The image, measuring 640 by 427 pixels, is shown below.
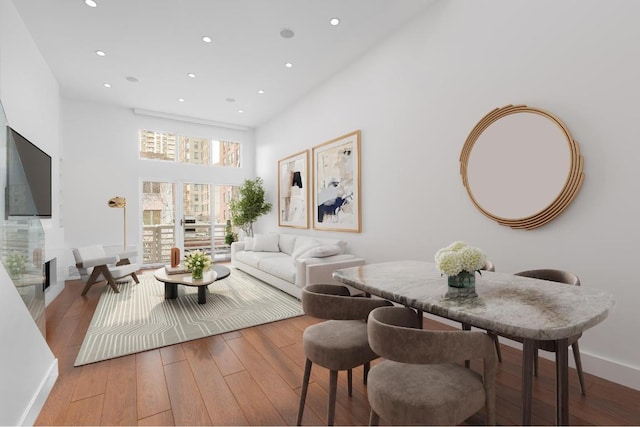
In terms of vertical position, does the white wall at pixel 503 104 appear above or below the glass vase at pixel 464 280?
above

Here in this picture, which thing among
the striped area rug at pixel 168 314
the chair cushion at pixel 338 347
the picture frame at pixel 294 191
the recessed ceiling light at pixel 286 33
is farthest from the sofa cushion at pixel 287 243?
the chair cushion at pixel 338 347

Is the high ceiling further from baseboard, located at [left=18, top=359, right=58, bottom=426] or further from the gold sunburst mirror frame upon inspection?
baseboard, located at [left=18, top=359, right=58, bottom=426]

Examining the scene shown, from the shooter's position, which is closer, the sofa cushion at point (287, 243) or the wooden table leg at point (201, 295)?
the wooden table leg at point (201, 295)

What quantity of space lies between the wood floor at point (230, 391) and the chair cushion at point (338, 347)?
1.59ft

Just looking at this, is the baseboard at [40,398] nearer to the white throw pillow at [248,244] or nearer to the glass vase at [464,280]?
the glass vase at [464,280]

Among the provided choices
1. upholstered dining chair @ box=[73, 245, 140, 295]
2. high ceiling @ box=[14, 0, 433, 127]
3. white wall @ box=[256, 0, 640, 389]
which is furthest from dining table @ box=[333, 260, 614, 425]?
upholstered dining chair @ box=[73, 245, 140, 295]

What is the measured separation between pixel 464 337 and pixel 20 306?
103 inches

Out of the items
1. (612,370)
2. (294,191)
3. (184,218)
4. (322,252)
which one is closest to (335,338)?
(612,370)

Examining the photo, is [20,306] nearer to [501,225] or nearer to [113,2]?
[113,2]

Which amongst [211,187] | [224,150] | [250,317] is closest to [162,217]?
[211,187]

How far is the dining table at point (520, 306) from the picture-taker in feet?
3.59

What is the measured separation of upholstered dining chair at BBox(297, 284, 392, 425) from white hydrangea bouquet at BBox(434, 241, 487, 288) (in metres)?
0.40

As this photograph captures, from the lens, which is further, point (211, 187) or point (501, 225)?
point (211, 187)

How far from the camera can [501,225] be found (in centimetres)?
273
